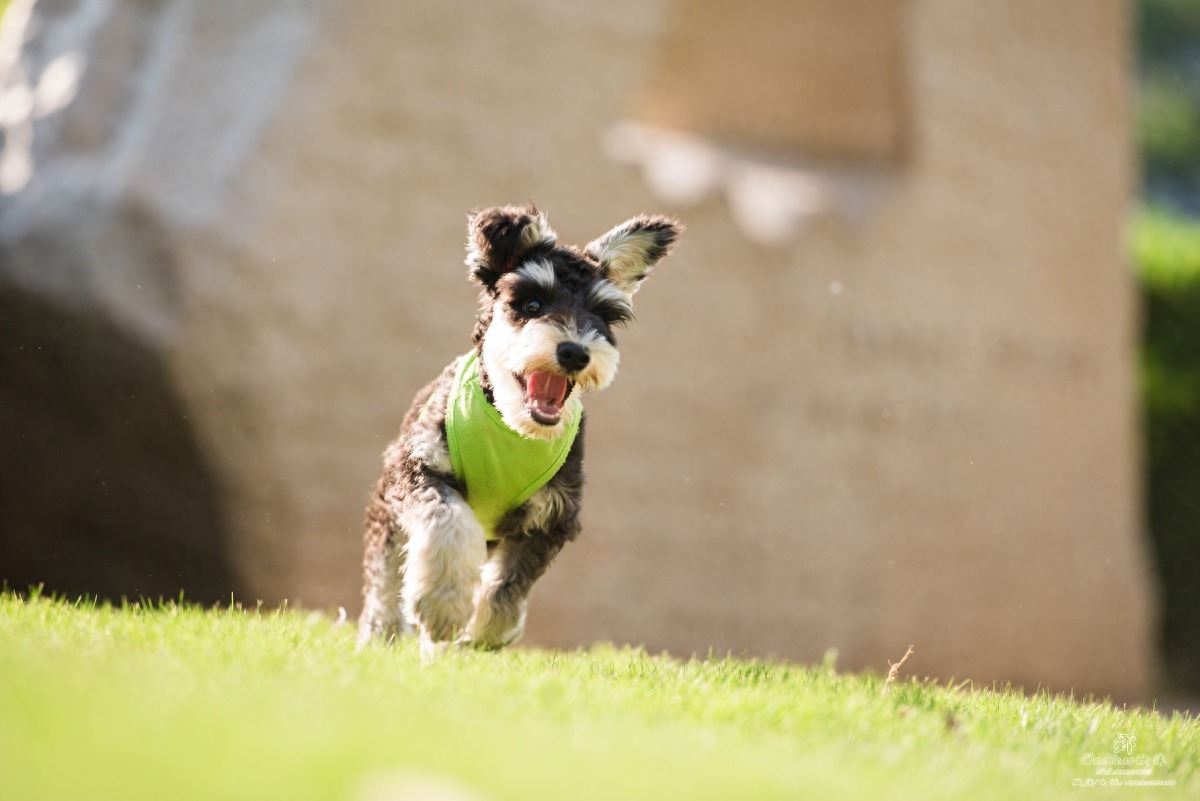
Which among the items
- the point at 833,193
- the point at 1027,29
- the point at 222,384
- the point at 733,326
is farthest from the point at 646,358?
the point at 1027,29

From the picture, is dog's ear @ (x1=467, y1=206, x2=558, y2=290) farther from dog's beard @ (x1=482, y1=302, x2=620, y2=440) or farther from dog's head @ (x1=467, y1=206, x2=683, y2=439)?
dog's beard @ (x1=482, y1=302, x2=620, y2=440)

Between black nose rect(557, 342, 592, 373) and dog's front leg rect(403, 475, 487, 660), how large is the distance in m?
0.71

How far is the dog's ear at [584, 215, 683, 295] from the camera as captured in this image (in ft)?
16.8

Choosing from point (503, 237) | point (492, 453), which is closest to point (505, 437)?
point (492, 453)

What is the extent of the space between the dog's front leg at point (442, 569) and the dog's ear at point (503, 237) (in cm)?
95

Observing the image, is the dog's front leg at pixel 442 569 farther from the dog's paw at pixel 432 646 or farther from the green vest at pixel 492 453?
the green vest at pixel 492 453

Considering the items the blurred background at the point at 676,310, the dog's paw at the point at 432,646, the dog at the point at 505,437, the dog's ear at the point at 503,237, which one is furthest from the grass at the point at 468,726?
the blurred background at the point at 676,310

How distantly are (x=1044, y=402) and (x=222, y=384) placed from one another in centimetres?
719

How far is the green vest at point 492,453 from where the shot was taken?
→ 4.85 m

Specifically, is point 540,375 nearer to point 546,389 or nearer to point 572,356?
point 546,389

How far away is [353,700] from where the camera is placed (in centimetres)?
372

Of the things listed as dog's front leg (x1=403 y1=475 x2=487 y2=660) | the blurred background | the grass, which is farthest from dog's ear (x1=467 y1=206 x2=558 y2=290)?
the blurred background

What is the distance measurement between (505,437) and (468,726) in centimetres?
152

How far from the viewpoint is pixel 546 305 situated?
15.9 ft
